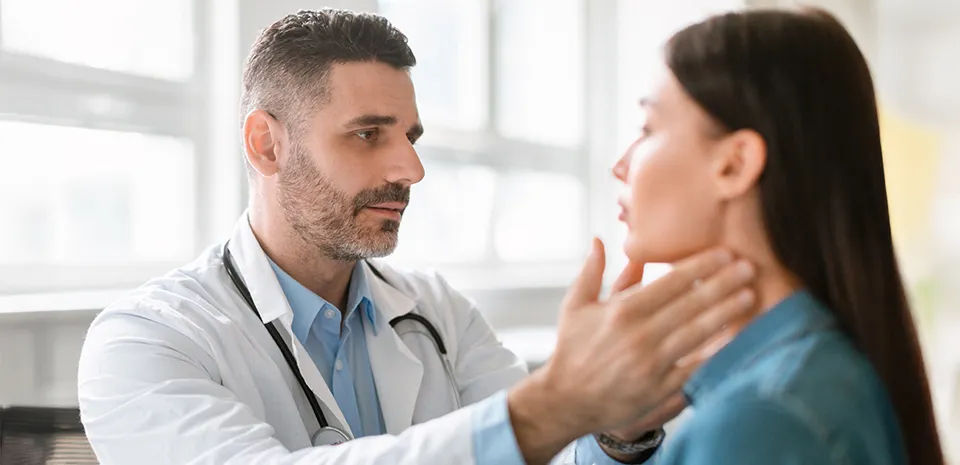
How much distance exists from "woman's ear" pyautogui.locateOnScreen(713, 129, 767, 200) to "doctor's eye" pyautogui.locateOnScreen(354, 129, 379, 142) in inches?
35.7

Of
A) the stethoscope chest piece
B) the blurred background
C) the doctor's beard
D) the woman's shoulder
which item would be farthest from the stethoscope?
the woman's shoulder

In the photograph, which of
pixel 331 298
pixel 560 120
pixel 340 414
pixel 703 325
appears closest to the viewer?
pixel 703 325

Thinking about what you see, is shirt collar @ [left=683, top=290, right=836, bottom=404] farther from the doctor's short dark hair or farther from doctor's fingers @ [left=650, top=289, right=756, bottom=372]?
the doctor's short dark hair

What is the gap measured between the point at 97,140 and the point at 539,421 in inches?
57.6

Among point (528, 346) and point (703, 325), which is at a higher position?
point (703, 325)

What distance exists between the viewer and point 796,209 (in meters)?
0.95

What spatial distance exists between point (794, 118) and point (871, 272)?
173 mm

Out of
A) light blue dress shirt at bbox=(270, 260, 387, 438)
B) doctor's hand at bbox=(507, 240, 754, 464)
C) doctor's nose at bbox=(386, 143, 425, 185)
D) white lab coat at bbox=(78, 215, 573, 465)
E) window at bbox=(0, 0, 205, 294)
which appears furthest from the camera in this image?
window at bbox=(0, 0, 205, 294)

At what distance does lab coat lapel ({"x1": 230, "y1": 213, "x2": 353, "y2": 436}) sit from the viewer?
1.53m

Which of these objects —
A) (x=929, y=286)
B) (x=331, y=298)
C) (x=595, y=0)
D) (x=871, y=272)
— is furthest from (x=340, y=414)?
(x=595, y=0)

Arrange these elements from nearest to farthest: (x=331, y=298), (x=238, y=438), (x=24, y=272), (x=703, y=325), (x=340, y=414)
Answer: (x=703, y=325) → (x=238, y=438) → (x=340, y=414) → (x=331, y=298) → (x=24, y=272)

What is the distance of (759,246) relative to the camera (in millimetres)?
979

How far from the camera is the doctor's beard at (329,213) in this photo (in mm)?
1713

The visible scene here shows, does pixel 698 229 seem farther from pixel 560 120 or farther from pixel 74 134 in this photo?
pixel 560 120
